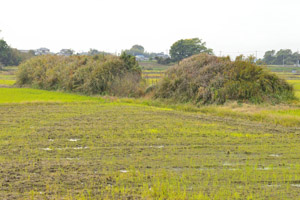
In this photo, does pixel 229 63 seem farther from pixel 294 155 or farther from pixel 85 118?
pixel 294 155

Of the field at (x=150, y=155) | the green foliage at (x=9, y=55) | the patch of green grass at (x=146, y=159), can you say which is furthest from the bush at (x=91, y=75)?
the green foliage at (x=9, y=55)

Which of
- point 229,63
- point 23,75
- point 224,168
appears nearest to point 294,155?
point 224,168

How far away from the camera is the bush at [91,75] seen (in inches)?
849

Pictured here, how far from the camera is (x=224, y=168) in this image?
266 inches

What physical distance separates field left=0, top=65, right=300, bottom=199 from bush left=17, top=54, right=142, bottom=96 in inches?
308

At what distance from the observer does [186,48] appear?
1495 inches

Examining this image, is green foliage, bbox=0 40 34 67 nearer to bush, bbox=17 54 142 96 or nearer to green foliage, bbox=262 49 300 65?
bush, bbox=17 54 142 96

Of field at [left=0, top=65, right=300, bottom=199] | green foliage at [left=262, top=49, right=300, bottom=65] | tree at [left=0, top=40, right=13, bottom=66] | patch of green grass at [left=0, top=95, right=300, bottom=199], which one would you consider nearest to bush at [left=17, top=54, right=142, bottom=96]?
field at [left=0, top=65, right=300, bottom=199]

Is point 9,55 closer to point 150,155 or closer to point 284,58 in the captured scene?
point 284,58

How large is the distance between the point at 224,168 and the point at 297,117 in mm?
6061

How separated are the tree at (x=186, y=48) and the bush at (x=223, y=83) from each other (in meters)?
18.5

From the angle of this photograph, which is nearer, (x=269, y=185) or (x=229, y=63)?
(x=269, y=185)

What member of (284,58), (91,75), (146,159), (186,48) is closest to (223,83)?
(91,75)

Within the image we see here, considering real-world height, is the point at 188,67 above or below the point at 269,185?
above
